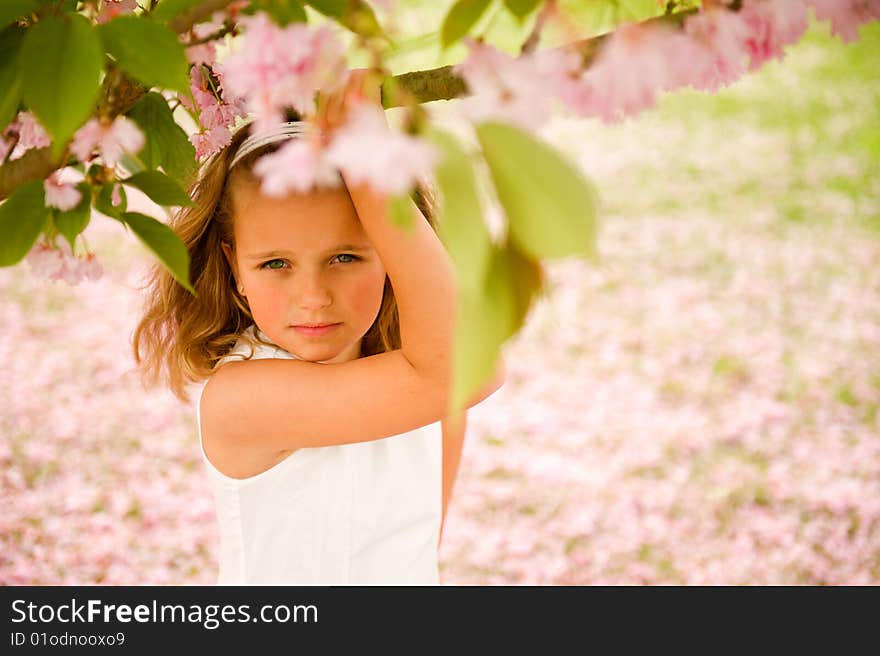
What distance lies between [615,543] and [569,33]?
2.70m

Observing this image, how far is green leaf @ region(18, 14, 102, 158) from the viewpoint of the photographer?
50 centimetres

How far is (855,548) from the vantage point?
9.53ft

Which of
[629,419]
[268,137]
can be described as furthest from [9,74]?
[629,419]

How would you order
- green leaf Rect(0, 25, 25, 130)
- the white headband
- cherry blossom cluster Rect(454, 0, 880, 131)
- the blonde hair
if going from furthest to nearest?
the blonde hair < the white headband < green leaf Rect(0, 25, 25, 130) < cherry blossom cluster Rect(454, 0, 880, 131)

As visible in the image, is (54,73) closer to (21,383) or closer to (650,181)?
(21,383)

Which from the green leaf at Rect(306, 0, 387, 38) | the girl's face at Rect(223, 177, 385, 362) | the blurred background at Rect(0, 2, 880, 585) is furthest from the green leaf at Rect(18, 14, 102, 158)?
the blurred background at Rect(0, 2, 880, 585)

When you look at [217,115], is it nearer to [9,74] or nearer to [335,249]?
[335,249]

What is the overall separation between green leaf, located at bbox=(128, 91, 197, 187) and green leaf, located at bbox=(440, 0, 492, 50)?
40 centimetres

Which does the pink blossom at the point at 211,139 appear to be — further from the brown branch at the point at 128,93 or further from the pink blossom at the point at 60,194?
the pink blossom at the point at 60,194

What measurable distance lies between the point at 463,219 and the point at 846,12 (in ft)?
0.92

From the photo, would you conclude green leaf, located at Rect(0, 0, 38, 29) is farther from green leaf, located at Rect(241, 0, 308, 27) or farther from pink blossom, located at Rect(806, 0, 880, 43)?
pink blossom, located at Rect(806, 0, 880, 43)

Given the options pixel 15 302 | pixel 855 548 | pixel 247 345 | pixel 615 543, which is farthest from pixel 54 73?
pixel 15 302

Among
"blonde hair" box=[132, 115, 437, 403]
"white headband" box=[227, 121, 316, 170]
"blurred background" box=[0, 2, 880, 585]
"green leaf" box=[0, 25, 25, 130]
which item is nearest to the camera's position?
"green leaf" box=[0, 25, 25, 130]

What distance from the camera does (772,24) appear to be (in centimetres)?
51
